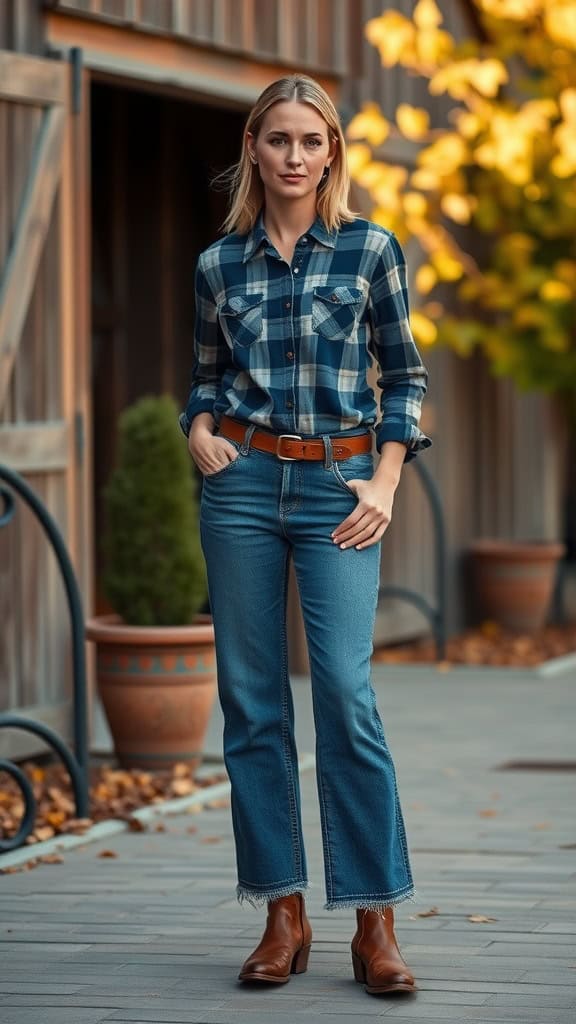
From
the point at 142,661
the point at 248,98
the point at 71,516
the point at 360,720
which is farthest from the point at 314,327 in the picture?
the point at 248,98

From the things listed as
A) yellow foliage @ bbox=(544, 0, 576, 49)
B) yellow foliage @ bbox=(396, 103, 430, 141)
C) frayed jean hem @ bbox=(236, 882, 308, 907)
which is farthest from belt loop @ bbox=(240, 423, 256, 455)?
yellow foliage @ bbox=(544, 0, 576, 49)

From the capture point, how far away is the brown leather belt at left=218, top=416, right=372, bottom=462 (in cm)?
409

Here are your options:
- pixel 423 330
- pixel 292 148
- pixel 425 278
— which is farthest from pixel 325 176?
pixel 425 278

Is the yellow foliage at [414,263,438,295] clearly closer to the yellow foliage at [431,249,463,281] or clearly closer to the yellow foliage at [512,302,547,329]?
the yellow foliage at [431,249,463,281]

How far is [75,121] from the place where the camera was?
23.6 feet

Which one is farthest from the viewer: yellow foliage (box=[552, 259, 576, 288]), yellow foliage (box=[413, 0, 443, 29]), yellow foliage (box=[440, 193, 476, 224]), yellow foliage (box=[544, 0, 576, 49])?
yellow foliage (box=[552, 259, 576, 288])

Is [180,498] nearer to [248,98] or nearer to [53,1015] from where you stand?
[248,98]

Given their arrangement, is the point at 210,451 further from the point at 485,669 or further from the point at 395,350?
the point at 485,669

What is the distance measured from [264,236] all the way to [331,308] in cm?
21

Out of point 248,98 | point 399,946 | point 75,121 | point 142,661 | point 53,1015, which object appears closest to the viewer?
point 53,1015

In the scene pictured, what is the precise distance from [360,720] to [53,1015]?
33.1 inches

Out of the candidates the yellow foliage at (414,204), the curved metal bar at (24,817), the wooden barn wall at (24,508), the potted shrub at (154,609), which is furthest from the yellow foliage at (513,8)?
the curved metal bar at (24,817)

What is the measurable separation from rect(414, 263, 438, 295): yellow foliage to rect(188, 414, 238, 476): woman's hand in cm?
628

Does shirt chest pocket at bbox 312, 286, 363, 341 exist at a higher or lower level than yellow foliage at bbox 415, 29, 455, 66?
lower
